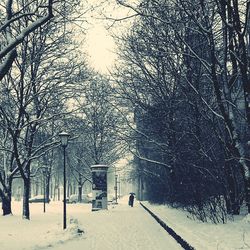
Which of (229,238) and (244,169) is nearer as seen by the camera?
(229,238)

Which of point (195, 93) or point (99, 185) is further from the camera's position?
point (99, 185)

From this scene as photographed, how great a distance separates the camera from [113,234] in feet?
47.8

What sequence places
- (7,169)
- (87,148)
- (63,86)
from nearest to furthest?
(63,86) → (7,169) → (87,148)

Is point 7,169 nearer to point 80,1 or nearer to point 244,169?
point 80,1

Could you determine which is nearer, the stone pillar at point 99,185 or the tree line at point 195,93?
the tree line at point 195,93

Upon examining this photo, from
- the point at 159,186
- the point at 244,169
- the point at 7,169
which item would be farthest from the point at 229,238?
Answer: the point at 159,186

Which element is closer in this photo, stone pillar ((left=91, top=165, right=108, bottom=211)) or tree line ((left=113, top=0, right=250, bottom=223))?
tree line ((left=113, top=0, right=250, bottom=223))

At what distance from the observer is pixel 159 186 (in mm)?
33156

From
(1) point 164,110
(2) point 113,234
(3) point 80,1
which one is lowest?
(2) point 113,234

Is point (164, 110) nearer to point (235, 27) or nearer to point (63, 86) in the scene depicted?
point (63, 86)

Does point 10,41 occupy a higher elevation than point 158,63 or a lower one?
lower

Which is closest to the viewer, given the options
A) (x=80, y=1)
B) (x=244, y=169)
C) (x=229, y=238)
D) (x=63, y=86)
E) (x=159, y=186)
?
(x=229, y=238)

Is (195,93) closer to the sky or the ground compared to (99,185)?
closer to the sky

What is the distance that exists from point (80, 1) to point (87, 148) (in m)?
35.0
